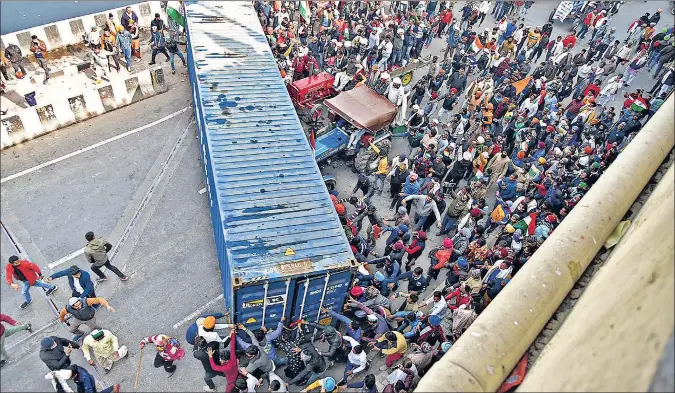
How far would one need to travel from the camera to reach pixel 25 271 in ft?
33.6

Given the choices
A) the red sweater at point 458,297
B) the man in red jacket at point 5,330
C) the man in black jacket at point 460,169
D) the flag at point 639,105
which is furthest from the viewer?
the flag at point 639,105

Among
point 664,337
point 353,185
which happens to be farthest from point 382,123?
point 664,337

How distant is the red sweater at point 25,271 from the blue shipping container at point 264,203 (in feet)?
13.1

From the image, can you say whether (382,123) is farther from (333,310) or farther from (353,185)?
(333,310)

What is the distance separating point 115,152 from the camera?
1572 cm

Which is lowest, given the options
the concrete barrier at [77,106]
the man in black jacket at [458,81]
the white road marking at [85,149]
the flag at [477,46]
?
the white road marking at [85,149]

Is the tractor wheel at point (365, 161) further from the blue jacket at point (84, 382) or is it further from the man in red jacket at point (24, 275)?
the blue jacket at point (84, 382)

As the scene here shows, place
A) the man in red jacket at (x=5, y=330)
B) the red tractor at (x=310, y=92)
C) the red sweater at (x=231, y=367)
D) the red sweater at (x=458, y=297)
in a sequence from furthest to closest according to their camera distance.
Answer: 1. the red tractor at (x=310, y=92)
2. the red sweater at (x=458, y=297)
3. the man in red jacket at (x=5, y=330)
4. the red sweater at (x=231, y=367)

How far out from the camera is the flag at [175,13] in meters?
20.1

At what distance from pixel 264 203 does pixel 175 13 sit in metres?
13.3

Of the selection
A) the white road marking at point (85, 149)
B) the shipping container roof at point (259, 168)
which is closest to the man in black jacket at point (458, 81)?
the shipping container roof at point (259, 168)

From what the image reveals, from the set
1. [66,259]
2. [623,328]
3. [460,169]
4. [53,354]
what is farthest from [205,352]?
[460,169]

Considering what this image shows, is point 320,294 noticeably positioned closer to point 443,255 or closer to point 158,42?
point 443,255

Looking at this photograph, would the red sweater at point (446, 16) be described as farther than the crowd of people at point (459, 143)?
Yes
